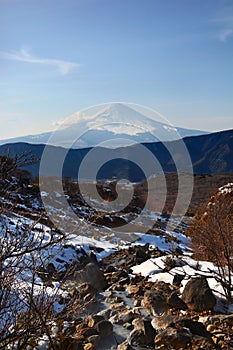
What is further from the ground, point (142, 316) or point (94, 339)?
point (94, 339)

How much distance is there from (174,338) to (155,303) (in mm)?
1948

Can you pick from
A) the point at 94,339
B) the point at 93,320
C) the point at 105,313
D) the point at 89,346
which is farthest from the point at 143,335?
the point at 105,313

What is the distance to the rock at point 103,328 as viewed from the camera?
6543 mm

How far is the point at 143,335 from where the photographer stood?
6.35 m

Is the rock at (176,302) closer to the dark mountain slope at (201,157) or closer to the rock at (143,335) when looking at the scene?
the rock at (143,335)

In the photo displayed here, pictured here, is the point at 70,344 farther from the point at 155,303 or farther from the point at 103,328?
the point at 155,303

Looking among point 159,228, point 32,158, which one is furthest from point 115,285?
point 159,228

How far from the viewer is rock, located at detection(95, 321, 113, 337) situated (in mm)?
6543

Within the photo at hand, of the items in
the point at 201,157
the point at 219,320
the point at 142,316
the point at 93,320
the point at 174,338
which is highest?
the point at 201,157

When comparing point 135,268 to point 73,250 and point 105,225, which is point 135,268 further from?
point 105,225

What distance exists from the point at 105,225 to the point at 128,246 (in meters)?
4.10

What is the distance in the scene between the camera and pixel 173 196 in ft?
129

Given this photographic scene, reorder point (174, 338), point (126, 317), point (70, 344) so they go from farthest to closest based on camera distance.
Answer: point (126, 317) < point (174, 338) < point (70, 344)

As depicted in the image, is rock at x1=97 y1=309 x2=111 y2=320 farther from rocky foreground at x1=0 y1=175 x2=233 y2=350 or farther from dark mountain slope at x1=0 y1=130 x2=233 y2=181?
dark mountain slope at x1=0 y1=130 x2=233 y2=181
